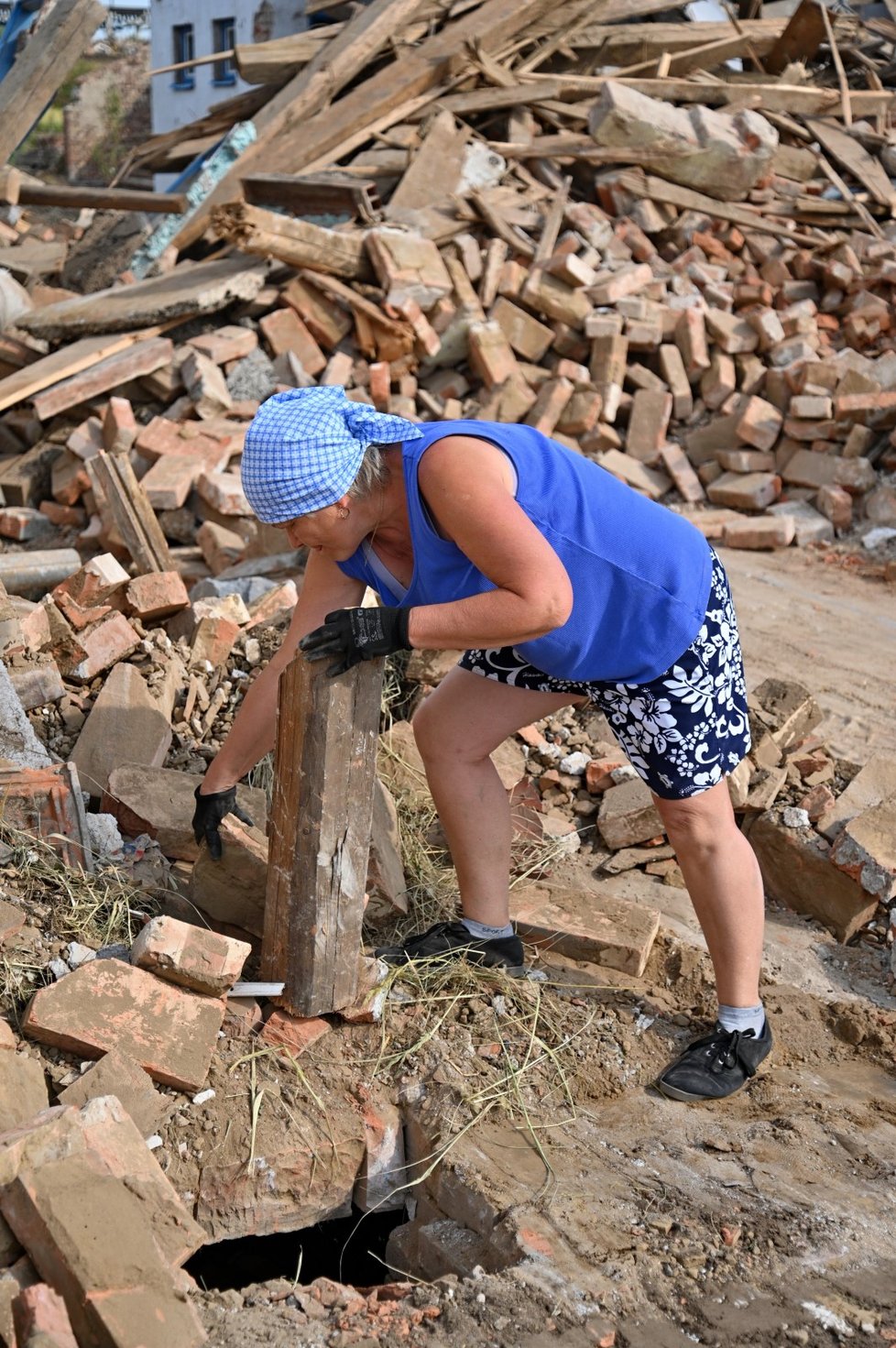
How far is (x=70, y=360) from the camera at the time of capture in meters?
7.38

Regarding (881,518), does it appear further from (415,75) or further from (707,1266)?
(707,1266)

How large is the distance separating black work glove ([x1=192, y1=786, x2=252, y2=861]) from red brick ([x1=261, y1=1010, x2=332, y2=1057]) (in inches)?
18.7

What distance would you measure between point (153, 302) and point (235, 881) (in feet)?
18.2

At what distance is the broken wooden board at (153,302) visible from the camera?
767 centimetres

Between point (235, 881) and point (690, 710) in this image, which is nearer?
point (690, 710)

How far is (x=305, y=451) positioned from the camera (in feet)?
7.98

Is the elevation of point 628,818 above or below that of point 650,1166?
below

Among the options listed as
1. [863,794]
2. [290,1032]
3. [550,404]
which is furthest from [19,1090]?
[550,404]

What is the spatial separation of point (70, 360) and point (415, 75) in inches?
158

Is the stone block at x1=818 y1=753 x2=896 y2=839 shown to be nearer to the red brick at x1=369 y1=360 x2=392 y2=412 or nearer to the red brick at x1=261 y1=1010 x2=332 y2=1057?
the red brick at x1=261 y1=1010 x2=332 y2=1057

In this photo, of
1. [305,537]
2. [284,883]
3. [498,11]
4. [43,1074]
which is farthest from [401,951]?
[498,11]

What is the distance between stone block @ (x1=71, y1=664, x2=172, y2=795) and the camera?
153 inches

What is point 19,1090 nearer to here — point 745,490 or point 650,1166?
point 650,1166

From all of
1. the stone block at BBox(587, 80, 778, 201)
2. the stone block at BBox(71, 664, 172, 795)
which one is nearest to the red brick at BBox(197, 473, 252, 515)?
the stone block at BBox(71, 664, 172, 795)
